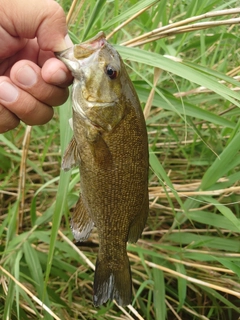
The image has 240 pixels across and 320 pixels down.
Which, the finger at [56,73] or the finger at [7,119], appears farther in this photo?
the finger at [7,119]

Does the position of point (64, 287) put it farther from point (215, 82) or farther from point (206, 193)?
point (215, 82)

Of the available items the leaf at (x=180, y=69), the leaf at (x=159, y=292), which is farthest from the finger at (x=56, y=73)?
the leaf at (x=159, y=292)

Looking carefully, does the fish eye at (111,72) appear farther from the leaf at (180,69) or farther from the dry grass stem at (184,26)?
the dry grass stem at (184,26)

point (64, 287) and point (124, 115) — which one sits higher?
point (124, 115)

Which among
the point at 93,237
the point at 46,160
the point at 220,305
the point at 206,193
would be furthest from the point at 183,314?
the point at 46,160

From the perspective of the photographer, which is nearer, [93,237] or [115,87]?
[115,87]

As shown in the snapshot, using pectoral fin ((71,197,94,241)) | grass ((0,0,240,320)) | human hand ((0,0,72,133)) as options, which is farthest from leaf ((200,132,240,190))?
human hand ((0,0,72,133))
